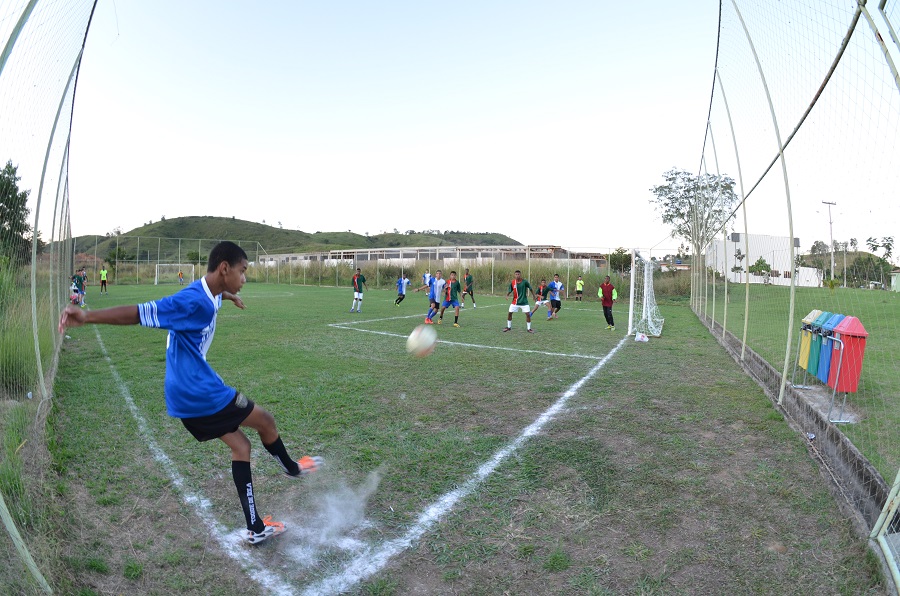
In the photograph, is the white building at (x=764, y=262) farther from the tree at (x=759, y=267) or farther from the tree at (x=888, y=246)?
the tree at (x=888, y=246)

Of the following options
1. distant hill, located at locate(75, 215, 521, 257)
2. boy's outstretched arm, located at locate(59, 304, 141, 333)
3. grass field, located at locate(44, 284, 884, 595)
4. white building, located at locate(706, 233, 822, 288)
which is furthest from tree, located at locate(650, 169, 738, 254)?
distant hill, located at locate(75, 215, 521, 257)

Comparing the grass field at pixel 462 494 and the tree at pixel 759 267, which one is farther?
the tree at pixel 759 267

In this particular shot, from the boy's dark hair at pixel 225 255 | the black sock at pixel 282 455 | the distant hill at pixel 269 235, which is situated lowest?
the black sock at pixel 282 455

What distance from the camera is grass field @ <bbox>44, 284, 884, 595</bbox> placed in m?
3.11

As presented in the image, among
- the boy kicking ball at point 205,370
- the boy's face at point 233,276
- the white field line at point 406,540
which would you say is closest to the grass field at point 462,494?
the white field line at point 406,540

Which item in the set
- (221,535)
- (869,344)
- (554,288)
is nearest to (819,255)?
(869,344)

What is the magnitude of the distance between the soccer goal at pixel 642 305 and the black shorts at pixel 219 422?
41.3ft

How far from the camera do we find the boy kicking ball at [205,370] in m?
3.17

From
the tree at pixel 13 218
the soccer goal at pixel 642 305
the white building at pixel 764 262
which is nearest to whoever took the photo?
the tree at pixel 13 218

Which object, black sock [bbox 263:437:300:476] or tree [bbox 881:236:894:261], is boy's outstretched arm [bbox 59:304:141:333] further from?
tree [bbox 881:236:894:261]

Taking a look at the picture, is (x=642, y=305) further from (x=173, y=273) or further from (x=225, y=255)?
(x=173, y=273)

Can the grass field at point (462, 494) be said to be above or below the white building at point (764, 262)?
below

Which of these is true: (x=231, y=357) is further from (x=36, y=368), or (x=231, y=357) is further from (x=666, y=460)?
(x=666, y=460)

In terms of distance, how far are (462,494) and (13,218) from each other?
14.4ft
